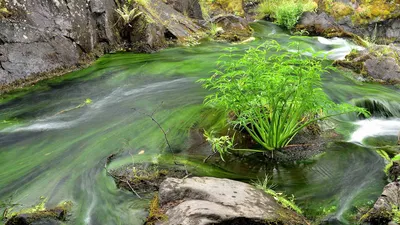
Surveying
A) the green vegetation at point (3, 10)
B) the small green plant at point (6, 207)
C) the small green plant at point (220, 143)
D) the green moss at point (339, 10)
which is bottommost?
the small green plant at point (6, 207)

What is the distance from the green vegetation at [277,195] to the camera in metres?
3.41

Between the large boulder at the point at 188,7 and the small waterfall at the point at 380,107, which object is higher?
the large boulder at the point at 188,7

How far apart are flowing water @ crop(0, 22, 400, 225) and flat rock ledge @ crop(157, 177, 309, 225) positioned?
45cm

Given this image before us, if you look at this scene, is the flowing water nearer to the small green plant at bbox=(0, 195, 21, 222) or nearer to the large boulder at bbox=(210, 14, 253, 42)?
the small green plant at bbox=(0, 195, 21, 222)

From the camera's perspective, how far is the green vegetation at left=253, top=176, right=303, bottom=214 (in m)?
3.41

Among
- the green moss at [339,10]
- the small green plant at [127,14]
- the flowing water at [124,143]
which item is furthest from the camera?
the green moss at [339,10]

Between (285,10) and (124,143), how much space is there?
11473 mm

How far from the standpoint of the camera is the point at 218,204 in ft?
9.98

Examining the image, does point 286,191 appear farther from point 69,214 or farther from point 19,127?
point 19,127

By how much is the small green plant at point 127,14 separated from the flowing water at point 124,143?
1902 millimetres

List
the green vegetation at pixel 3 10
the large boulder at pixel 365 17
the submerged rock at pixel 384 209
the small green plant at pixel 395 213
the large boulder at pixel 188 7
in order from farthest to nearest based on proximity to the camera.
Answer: the large boulder at pixel 365 17
the large boulder at pixel 188 7
the green vegetation at pixel 3 10
the submerged rock at pixel 384 209
the small green plant at pixel 395 213

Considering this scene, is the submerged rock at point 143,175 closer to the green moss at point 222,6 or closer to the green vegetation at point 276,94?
the green vegetation at point 276,94

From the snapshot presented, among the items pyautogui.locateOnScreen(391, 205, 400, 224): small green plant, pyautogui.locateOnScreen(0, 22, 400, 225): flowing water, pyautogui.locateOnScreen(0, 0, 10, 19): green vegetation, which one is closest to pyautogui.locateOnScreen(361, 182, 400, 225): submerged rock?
pyautogui.locateOnScreen(391, 205, 400, 224): small green plant

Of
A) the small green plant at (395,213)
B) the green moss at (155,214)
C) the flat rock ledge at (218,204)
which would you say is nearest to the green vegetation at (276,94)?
the flat rock ledge at (218,204)
